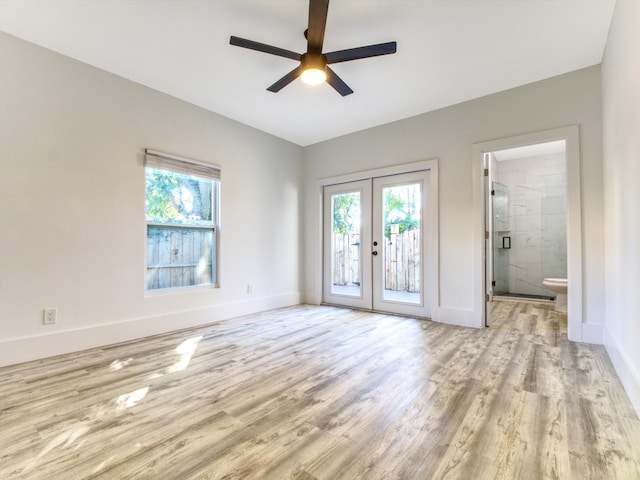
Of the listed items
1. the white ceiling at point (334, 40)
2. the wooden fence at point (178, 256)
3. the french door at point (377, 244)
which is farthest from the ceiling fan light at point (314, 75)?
the wooden fence at point (178, 256)

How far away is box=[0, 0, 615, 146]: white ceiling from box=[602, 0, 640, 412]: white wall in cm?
43

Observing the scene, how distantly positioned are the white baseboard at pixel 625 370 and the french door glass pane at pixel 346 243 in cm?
280

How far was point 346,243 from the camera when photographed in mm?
4812

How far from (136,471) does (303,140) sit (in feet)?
14.9

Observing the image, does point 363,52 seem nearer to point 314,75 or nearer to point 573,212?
point 314,75

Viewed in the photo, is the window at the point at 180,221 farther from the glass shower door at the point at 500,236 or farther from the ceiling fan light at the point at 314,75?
the glass shower door at the point at 500,236

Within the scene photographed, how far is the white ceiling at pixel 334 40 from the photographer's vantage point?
2.22 m

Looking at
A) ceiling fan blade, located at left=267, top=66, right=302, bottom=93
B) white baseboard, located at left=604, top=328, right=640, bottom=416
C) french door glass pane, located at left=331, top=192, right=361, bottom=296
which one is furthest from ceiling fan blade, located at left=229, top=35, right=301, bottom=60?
white baseboard, located at left=604, top=328, right=640, bottom=416

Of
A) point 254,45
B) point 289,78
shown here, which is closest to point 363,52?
point 289,78

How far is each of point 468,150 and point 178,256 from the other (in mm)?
3680

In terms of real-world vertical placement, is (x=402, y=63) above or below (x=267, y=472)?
above

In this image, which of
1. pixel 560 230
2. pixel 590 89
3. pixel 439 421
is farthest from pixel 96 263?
pixel 560 230

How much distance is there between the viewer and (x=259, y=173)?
448cm

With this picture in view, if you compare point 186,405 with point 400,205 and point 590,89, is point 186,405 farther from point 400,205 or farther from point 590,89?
point 590,89
